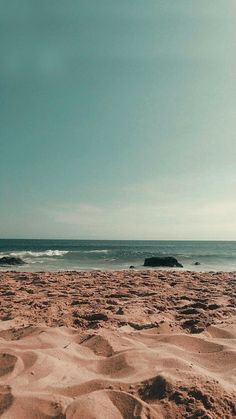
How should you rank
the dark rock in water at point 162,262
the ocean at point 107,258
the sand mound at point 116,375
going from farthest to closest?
the dark rock in water at point 162,262, the ocean at point 107,258, the sand mound at point 116,375

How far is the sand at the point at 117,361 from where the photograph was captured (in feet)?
8.20

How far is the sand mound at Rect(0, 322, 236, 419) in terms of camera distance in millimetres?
2467

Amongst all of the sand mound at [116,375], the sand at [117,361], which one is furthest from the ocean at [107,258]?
the sand mound at [116,375]

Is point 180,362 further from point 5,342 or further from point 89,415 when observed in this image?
point 5,342

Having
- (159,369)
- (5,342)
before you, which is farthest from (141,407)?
(5,342)

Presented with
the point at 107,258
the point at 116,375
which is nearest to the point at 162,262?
the point at 107,258

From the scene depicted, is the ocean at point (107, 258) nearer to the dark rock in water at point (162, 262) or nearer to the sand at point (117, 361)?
the dark rock in water at point (162, 262)

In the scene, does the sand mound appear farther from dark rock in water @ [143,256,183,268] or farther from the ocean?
dark rock in water @ [143,256,183,268]

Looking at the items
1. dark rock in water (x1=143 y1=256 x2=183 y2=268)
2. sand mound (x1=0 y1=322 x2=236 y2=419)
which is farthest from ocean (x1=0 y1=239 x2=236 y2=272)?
sand mound (x1=0 y1=322 x2=236 y2=419)

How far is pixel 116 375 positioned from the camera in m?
3.06

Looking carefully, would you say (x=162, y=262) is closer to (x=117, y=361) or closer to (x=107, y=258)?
(x=107, y=258)

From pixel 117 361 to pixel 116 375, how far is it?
0.99 feet

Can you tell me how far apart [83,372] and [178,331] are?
1.92 meters

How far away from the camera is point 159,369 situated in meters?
3.12
